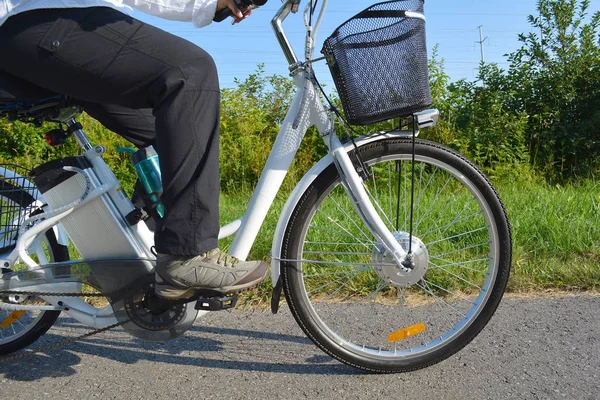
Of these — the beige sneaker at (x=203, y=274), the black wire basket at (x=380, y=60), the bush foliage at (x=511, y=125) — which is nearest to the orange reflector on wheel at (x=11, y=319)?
the beige sneaker at (x=203, y=274)

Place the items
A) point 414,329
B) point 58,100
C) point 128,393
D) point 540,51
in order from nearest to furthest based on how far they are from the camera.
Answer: point 58,100
point 128,393
point 414,329
point 540,51

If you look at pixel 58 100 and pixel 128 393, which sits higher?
pixel 58 100

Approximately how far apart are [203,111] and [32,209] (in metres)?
1.00

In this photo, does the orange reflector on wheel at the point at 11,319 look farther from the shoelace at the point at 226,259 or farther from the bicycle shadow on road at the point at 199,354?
the shoelace at the point at 226,259

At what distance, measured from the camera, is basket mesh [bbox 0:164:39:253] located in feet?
8.83

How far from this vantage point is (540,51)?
7.30 meters

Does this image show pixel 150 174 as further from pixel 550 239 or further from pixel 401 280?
pixel 550 239

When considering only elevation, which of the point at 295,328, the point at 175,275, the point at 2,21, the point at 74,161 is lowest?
the point at 295,328

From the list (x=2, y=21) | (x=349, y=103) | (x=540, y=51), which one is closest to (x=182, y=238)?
(x=349, y=103)

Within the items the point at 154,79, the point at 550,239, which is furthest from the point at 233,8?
the point at 550,239

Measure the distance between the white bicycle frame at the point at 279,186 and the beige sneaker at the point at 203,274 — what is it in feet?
0.35

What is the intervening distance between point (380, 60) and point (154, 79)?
81cm

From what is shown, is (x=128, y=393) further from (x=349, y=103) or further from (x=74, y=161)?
(x=349, y=103)

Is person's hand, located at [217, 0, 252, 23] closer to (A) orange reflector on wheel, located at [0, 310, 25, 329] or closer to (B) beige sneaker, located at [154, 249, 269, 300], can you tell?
(B) beige sneaker, located at [154, 249, 269, 300]
